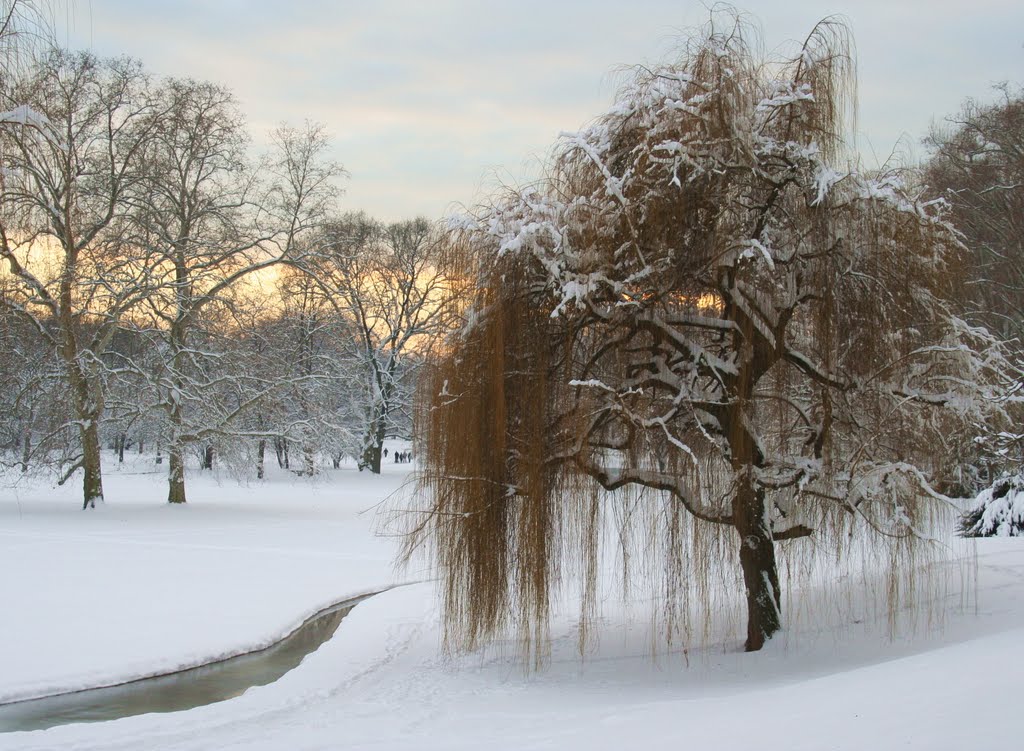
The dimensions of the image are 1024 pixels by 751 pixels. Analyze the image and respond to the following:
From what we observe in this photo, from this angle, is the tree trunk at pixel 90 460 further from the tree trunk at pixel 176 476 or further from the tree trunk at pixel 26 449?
the tree trunk at pixel 176 476

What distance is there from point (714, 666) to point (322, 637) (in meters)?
5.95

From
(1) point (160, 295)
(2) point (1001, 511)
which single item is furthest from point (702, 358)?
(1) point (160, 295)

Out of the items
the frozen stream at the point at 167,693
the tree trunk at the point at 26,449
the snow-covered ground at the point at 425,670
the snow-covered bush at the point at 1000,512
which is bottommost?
the frozen stream at the point at 167,693

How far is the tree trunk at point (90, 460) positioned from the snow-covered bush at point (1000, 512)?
18.2 m

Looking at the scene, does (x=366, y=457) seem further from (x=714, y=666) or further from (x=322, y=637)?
(x=714, y=666)

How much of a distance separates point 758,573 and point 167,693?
6.29m

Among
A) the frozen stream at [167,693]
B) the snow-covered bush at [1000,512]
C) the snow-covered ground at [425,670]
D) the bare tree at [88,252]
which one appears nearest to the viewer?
the snow-covered ground at [425,670]

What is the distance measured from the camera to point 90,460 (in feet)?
72.7

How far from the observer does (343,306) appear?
33.0 metres

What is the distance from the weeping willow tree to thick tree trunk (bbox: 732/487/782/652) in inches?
0.9

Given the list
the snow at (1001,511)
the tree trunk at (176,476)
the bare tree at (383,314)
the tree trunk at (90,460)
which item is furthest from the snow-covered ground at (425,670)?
the bare tree at (383,314)

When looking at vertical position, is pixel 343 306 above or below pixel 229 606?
above

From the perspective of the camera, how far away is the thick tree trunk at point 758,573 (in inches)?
345

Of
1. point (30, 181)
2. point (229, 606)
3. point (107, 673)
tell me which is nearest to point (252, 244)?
point (30, 181)
